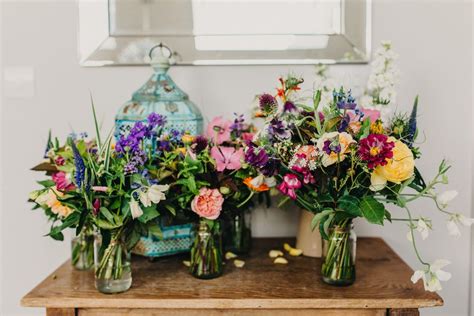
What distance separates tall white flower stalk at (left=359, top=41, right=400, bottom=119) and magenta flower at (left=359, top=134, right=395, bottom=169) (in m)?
0.37

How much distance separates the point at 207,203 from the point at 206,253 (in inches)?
5.2

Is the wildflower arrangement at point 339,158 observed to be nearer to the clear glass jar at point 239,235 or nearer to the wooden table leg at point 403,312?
the wooden table leg at point 403,312

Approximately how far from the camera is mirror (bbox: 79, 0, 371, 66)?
4.64 ft

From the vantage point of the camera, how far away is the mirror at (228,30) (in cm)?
141

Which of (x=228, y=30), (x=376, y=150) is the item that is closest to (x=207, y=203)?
(x=376, y=150)

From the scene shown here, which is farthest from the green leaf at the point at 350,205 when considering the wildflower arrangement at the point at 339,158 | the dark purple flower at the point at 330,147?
the dark purple flower at the point at 330,147

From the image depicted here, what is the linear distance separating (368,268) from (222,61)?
2.35 ft

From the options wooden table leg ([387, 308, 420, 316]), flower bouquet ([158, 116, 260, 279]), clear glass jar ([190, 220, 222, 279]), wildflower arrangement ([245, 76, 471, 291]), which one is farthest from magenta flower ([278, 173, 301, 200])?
wooden table leg ([387, 308, 420, 316])

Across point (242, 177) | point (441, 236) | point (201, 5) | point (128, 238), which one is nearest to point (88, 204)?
point (128, 238)

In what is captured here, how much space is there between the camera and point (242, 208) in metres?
1.21

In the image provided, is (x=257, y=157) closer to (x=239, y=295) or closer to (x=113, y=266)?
(x=239, y=295)

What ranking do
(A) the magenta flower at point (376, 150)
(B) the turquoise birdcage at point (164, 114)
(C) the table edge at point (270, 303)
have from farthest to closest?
(B) the turquoise birdcage at point (164, 114), (C) the table edge at point (270, 303), (A) the magenta flower at point (376, 150)

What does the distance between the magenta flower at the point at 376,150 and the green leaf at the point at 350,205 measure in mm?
91

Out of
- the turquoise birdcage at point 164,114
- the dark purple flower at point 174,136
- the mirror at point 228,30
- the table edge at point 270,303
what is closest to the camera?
the table edge at point 270,303
